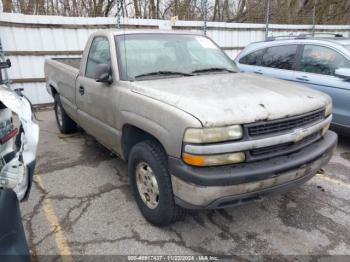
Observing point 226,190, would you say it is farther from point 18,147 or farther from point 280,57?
point 280,57

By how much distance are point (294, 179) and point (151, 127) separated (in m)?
1.27

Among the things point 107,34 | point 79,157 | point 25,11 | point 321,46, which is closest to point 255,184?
point 107,34

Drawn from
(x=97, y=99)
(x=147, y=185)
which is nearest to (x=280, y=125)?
(x=147, y=185)

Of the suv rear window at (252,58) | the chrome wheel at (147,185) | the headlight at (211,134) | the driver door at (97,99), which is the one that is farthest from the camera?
the suv rear window at (252,58)

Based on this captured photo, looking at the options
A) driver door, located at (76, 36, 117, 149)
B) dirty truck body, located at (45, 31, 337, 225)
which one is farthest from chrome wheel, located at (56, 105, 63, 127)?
dirty truck body, located at (45, 31, 337, 225)

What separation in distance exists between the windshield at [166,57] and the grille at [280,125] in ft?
4.23

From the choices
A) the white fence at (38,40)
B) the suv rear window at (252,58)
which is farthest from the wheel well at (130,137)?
the white fence at (38,40)

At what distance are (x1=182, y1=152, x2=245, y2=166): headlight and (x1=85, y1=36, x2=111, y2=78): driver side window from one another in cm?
178

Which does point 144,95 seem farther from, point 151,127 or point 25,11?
point 25,11

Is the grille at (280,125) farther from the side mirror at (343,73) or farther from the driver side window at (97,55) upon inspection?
the side mirror at (343,73)

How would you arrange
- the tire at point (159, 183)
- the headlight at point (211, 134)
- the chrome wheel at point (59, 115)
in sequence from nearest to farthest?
the headlight at point (211, 134) < the tire at point (159, 183) < the chrome wheel at point (59, 115)

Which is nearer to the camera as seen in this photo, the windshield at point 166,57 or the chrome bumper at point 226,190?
the chrome bumper at point 226,190

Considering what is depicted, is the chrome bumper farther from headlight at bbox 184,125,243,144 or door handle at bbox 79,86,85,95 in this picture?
door handle at bbox 79,86,85,95

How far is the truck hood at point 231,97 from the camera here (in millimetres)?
2367
